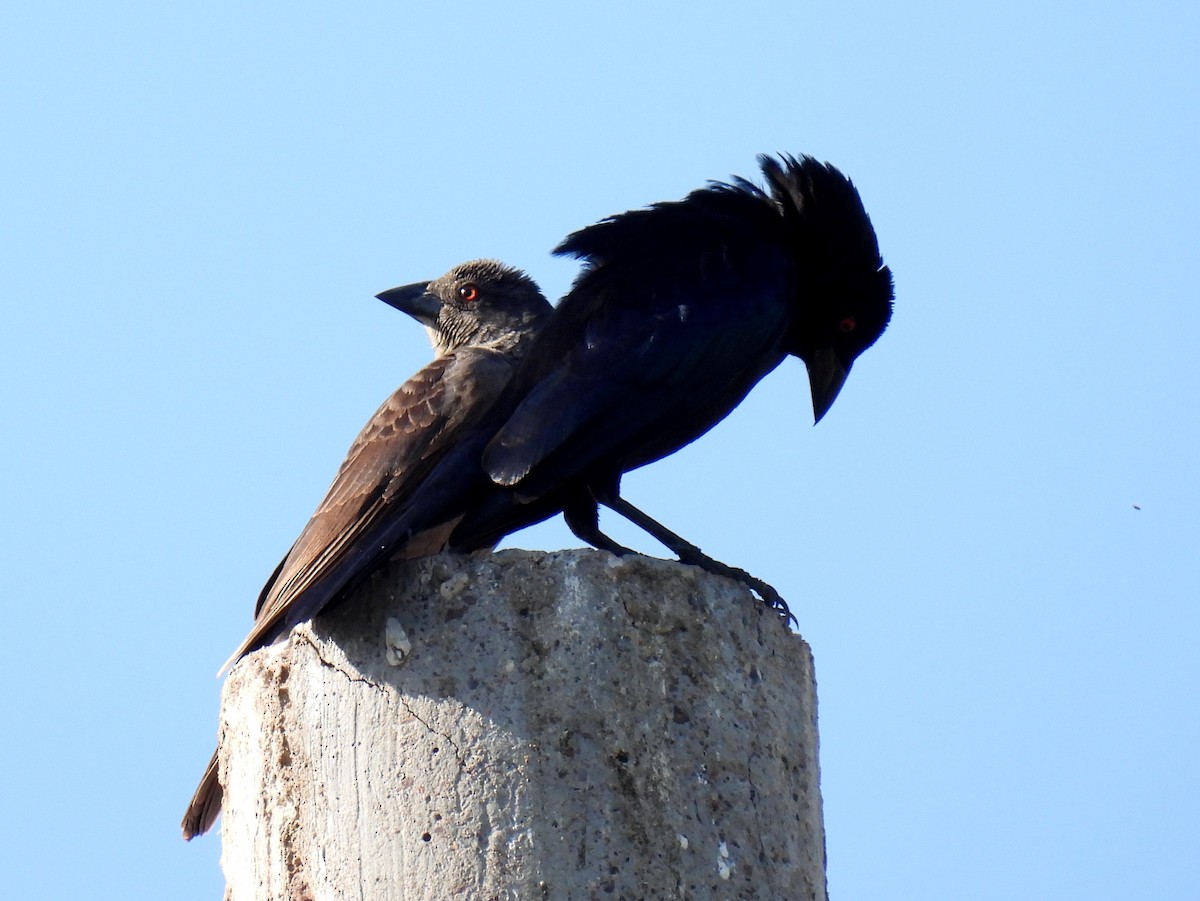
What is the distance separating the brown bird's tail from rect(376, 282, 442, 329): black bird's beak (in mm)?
2898

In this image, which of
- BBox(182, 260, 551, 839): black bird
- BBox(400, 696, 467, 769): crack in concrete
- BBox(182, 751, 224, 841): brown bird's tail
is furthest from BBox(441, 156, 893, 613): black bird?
BBox(182, 751, 224, 841): brown bird's tail

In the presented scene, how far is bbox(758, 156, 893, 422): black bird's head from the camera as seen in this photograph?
5.66 meters

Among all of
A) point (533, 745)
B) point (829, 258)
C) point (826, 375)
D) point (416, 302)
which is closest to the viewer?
point (533, 745)

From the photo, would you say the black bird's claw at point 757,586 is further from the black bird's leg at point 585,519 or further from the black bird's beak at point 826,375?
the black bird's beak at point 826,375

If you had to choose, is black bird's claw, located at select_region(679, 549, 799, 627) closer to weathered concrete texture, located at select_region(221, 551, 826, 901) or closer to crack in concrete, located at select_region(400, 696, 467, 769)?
weathered concrete texture, located at select_region(221, 551, 826, 901)

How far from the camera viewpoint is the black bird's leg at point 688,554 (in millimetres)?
4560

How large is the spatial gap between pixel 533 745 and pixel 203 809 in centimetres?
164

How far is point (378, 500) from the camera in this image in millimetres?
5031

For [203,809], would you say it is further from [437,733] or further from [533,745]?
[533,745]

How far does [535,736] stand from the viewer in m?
3.88

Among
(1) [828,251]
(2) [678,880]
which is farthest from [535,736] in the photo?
(1) [828,251]

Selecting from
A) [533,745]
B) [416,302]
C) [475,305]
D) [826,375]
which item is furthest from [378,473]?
[416,302]

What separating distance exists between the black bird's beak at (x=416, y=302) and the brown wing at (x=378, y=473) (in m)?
1.27

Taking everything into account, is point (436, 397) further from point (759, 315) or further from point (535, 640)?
point (535, 640)
